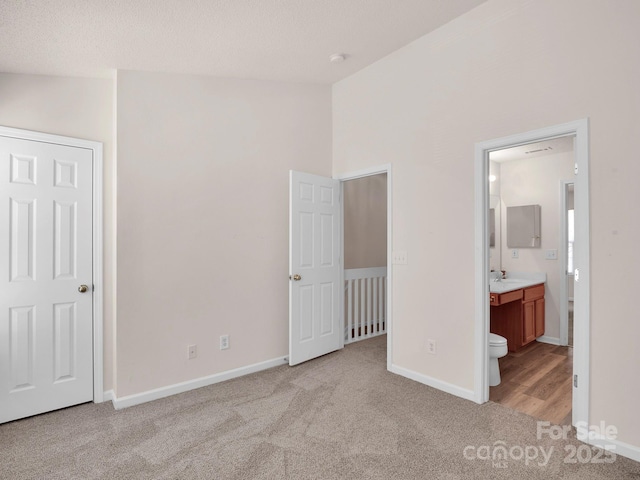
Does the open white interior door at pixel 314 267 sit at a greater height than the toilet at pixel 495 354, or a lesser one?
greater

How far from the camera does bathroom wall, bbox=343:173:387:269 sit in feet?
15.9

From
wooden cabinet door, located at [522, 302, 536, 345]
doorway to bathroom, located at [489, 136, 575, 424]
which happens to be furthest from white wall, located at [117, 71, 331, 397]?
wooden cabinet door, located at [522, 302, 536, 345]

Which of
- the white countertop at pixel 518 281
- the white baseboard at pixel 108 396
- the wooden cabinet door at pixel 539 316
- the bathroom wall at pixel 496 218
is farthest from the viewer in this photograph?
the bathroom wall at pixel 496 218

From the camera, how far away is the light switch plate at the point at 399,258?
3220 millimetres

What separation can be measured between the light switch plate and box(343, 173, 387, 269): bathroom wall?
5.04ft

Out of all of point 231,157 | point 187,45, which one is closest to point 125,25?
point 187,45

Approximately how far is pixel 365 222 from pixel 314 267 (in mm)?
1685

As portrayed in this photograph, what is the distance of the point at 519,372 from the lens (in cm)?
331

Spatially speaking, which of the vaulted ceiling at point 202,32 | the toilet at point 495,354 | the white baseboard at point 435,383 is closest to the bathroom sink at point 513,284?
the toilet at point 495,354

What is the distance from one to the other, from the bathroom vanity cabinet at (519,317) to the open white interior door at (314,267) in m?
1.85

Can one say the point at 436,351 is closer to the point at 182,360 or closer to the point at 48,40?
the point at 182,360

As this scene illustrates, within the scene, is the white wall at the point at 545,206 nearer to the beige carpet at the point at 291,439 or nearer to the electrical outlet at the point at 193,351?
the beige carpet at the point at 291,439

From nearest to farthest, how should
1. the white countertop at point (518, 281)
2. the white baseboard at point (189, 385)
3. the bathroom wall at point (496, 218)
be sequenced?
the white baseboard at point (189, 385), the white countertop at point (518, 281), the bathroom wall at point (496, 218)

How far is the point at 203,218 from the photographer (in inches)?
121
